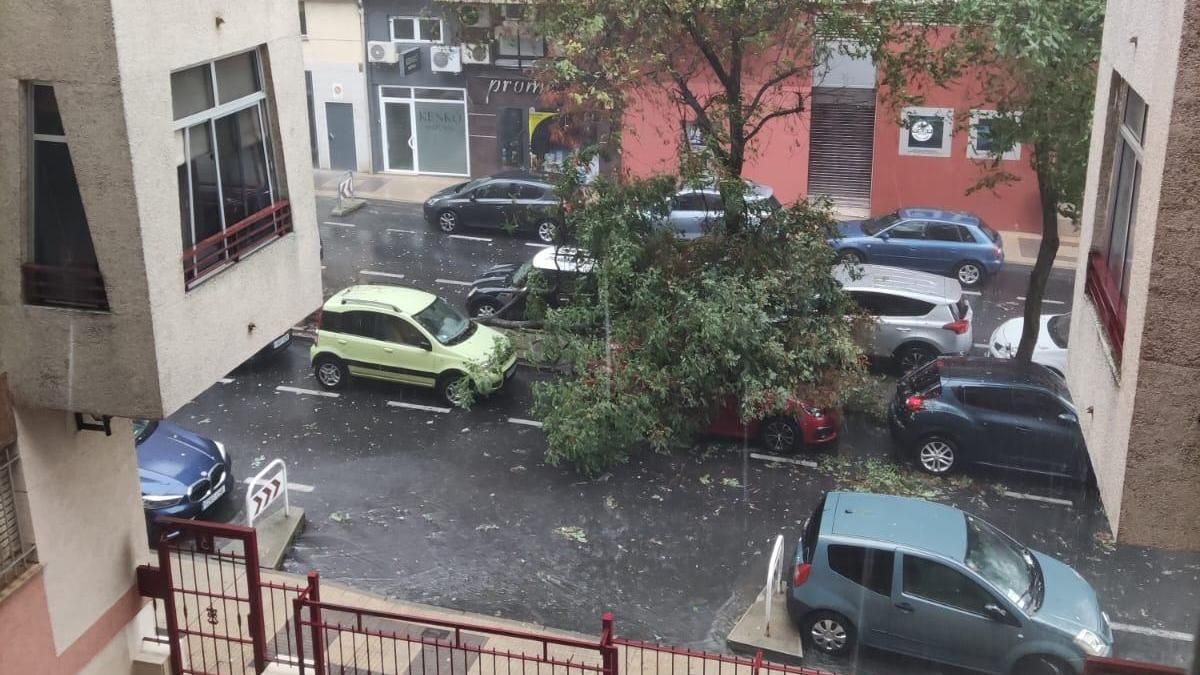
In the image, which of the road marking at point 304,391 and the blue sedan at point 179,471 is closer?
the blue sedan at point 179,471

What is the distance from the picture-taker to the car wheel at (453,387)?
15016 mm

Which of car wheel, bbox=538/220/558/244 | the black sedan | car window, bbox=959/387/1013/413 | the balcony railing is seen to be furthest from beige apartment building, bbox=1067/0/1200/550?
the black sedan

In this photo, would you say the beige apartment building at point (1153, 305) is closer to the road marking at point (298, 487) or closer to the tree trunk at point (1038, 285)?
the tree trunk at point (1038, 285)

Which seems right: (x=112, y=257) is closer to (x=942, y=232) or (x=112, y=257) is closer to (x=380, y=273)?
(x=380, y=273)

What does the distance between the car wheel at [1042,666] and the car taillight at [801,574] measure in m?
1.80

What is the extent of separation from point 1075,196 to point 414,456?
346 inches

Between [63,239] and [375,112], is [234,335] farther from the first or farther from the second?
[375,112]

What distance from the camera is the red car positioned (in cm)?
1404

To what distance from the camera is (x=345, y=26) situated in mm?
27250

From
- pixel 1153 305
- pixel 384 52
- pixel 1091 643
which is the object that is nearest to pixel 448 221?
pixel 384 52

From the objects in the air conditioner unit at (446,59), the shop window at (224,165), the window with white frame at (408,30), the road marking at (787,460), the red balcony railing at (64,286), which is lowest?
the road marking at (787,460)

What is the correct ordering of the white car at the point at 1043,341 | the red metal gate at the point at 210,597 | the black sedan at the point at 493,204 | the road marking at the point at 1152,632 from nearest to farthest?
the red metal gate at the point at 210,597
the road marking at the point at 1152,632
the white car at the point at 1043,341
the black sedan at the point at 493,204

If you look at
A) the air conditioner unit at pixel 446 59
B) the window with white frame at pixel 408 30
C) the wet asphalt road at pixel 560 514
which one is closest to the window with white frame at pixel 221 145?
the wet asphalt road at pixel 560 514

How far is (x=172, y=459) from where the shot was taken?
12.4 meters
